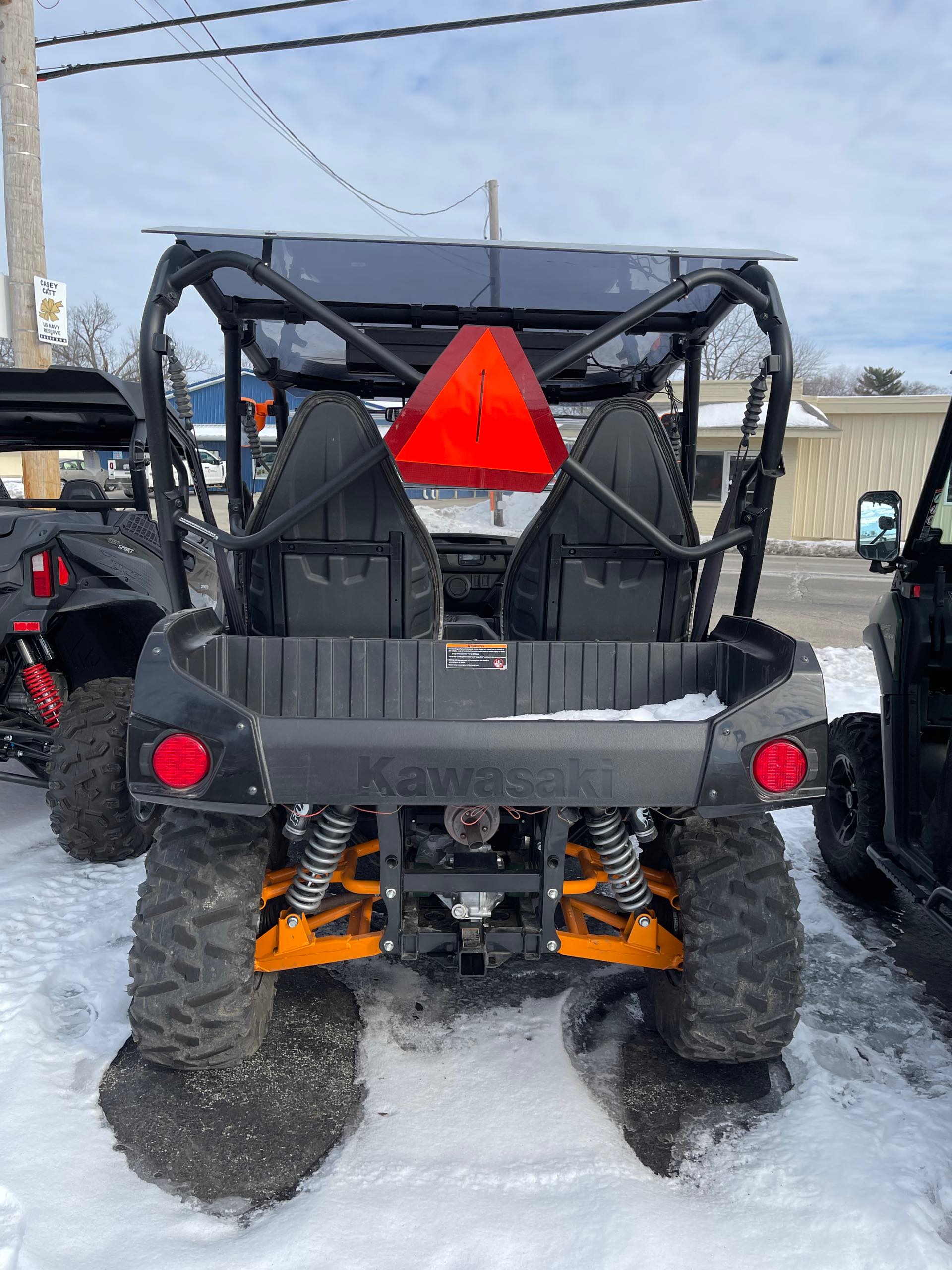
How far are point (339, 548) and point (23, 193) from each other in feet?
21.2

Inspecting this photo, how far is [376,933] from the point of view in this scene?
2.56m

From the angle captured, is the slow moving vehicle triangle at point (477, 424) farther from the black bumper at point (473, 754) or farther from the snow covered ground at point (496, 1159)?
the snow covered ground at point (496, 1159)

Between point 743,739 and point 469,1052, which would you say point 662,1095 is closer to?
point 469,1052

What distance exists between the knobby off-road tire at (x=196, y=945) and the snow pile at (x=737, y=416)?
62.0 feet

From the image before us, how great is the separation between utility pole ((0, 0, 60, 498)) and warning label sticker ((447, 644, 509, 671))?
5.74m

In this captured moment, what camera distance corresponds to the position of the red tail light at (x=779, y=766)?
2.25 metres

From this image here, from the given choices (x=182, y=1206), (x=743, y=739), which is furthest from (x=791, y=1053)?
(x=182, y=1206)

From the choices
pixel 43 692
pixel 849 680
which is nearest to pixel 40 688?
pixel 43 692

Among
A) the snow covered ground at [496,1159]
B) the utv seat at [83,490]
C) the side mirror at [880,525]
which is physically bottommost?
the snow covered ground at [496,1159]

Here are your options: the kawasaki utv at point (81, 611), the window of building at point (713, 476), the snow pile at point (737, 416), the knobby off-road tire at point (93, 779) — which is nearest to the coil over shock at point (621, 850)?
the kawasaki utv at point (81, 611)

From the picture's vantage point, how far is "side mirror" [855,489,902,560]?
3299 millimetres

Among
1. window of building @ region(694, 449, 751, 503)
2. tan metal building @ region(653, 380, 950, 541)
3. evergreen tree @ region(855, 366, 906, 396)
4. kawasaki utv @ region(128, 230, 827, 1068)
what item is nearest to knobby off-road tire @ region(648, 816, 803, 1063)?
kawasaki utv @ region(128, 230, 827, 1068)

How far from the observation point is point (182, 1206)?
2082 mm

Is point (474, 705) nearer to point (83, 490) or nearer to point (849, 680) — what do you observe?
point (83, 490)
